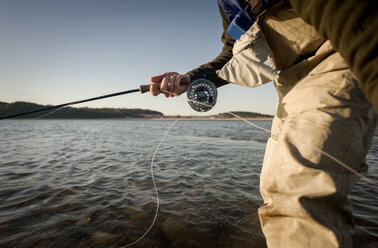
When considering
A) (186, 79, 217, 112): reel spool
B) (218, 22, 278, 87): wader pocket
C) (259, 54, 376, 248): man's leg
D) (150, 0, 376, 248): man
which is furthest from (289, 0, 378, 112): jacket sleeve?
(186, 79, 217, 112): reel spool

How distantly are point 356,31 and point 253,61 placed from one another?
3.45 ft

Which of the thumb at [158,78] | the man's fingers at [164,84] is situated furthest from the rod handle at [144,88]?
the man's fingers at [164,84]

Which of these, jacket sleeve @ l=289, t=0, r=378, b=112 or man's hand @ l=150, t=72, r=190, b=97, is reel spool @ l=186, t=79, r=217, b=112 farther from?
jacket sleeve @ l=289, t=0, r=378, b=112

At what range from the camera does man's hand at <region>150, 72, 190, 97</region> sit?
225cm

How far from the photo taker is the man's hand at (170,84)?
88.4 inches

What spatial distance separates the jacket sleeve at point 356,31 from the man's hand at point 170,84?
166 centimetres

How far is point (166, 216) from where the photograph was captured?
2.93 m

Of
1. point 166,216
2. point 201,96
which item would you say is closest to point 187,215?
point 166,216

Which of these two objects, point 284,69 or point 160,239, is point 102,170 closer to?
point 160,239

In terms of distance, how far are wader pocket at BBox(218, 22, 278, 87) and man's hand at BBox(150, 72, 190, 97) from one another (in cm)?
70

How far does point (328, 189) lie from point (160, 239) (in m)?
2.08

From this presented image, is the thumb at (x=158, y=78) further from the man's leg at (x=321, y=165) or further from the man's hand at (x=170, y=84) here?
the man's leg at (x=321, y=165)

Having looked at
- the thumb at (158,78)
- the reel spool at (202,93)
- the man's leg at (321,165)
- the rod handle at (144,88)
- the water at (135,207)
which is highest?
the thumb at (158,78)

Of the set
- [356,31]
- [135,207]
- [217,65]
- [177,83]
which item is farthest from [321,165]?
[135,207]
